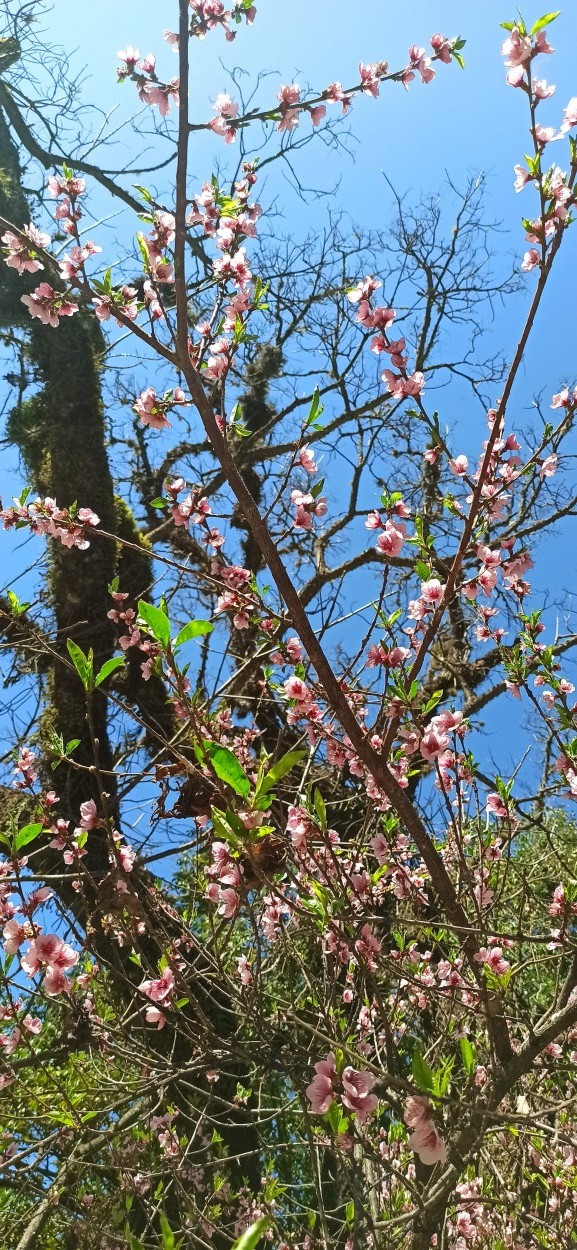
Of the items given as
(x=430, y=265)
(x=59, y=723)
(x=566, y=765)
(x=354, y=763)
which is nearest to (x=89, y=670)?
(x=354, y=763)

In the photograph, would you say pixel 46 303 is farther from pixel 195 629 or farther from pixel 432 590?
pixel 432 590

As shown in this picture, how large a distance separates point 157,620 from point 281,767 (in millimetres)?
377

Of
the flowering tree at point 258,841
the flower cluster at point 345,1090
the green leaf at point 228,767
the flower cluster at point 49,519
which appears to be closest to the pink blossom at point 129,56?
the flowering tree at point 258,841

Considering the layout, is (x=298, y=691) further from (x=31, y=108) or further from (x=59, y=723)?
(x=31, y=108)

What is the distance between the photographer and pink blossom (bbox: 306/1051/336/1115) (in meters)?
1.37

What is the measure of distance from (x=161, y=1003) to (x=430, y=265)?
5.74m

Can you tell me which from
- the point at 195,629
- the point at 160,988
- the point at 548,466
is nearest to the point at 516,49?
the point at 548,466

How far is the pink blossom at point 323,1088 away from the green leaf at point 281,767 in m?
0.60

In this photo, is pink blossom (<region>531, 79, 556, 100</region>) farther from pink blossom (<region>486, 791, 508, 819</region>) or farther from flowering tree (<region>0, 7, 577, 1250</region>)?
pink blossom (<region>486, 791, 508, 819</region>)

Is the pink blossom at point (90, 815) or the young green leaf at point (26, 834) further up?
the pink blossom at point (90, 815)

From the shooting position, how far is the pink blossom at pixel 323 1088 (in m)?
1.37

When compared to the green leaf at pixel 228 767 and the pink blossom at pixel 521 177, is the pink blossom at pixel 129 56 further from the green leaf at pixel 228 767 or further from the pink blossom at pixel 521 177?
the green leaf at pixel 228 767

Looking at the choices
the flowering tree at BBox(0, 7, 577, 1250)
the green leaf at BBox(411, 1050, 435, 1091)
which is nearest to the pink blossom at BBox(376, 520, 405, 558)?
the flowering tree at BBox(0, 7, 577, 1250)

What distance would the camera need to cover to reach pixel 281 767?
3.90ft
